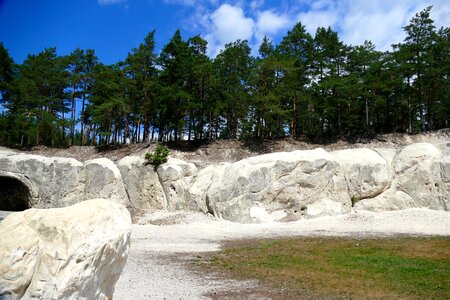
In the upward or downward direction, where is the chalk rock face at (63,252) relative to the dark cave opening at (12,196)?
upward

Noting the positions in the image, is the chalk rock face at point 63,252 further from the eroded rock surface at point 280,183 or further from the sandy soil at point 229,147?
the sandy soil at point 229,147

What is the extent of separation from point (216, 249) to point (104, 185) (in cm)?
1928

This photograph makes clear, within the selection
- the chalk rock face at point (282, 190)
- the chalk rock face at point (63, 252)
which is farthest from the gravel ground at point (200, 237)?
the chalk rock face at point (63, 252)

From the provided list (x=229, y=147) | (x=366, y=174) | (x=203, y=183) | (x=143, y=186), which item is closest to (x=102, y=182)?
(x=143, y=186)

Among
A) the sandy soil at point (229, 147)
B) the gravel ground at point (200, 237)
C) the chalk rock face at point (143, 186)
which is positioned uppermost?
the sandy soil at point (229, 147)

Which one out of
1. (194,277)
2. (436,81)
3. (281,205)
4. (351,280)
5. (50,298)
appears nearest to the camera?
(50,298)

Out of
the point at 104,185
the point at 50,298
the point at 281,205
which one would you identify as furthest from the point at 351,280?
the point at 104,185

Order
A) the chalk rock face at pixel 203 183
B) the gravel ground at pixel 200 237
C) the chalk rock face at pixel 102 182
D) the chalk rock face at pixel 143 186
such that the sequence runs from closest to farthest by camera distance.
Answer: the gravel ground at pixel 200 237 < the chalk rock face at pixel 203 183 < the chalk rock face at pixel 102 182 < the chalk rock face at pixel 143 186

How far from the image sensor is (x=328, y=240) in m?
19.0

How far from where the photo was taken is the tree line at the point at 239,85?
40.4 meters

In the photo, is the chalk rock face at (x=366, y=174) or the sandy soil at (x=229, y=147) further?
the sandy soil at (x=229, y=147)

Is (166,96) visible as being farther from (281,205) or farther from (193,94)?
(281,205)

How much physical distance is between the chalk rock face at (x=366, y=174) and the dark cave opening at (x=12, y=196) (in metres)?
32.0

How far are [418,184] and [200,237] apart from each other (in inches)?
771
